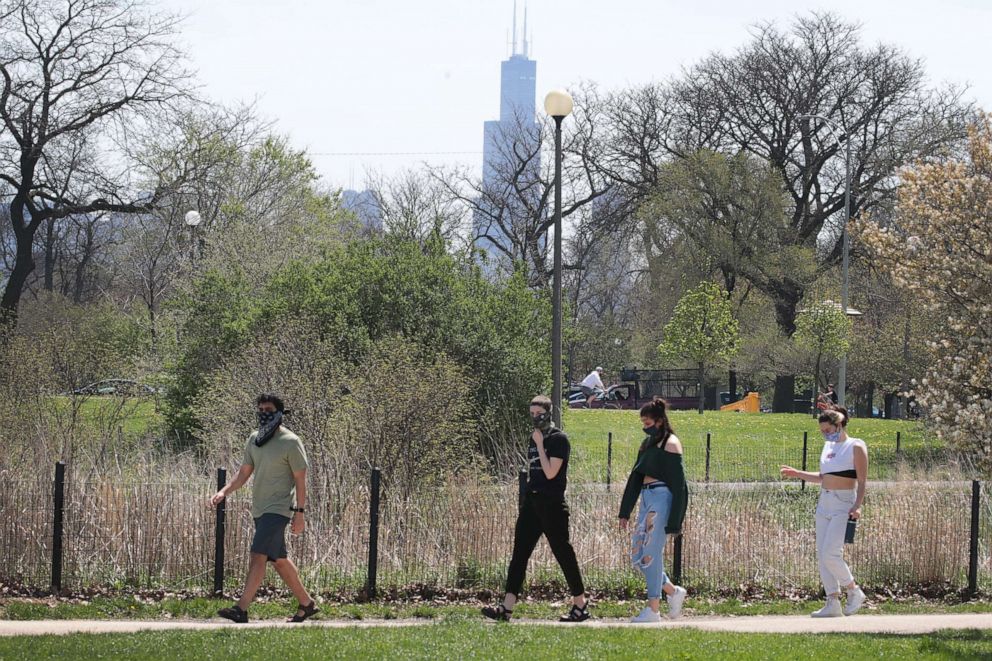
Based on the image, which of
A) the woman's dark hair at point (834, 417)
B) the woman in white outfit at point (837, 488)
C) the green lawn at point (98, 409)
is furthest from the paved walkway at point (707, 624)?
the green lawn at point (98, 409)

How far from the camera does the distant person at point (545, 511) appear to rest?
9.00m

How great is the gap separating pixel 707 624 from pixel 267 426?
3.98 meters

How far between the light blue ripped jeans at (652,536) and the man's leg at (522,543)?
31.8 inches

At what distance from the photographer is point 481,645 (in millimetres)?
8109

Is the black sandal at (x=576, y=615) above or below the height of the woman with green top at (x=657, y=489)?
below

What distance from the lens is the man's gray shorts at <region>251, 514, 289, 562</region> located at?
8.87m

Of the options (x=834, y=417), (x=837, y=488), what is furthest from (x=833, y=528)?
(x=834, y=417)

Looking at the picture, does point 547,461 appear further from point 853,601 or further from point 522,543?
point 853,601

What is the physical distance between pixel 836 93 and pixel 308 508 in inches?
1399

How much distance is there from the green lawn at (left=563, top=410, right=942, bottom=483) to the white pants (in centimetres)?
528

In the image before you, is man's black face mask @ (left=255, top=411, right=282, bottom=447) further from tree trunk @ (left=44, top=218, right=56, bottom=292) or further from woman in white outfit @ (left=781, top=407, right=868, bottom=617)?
tree trunk @ (left=44, top=218, right=56, bottom=292)

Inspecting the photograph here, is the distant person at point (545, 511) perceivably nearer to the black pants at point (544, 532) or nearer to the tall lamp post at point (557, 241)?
the black pants at point (544, 532)

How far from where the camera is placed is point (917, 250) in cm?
1922

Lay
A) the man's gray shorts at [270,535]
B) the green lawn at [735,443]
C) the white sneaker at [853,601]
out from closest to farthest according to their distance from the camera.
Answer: the man's gray shorts at [270,535] → the white sneaker at [853,601] → the green lawn at [735,443]
